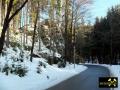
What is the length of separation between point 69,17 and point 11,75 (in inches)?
1907

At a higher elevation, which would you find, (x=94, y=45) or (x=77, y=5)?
(x=77, y=5)

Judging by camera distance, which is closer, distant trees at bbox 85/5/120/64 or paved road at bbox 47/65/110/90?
paved road at bbox 47/65/110/90

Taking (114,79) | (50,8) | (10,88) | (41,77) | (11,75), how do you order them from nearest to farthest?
1. (114,79)
2. (10,88)
3. (11,75)
4. (41,77)
5. (50,8)

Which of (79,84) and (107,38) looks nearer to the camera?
(79,84)

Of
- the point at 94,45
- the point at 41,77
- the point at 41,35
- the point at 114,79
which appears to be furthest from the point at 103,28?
the point at 114,79

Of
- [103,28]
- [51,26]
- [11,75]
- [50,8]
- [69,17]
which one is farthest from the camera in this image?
[103,28]

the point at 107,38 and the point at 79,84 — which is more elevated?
the point at 107,38

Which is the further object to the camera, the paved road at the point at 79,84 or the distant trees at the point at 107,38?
the distant trees at the point at 107,38

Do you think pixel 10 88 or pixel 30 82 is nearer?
pixel 10 88

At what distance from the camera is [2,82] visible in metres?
22.5

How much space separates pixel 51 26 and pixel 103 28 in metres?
44.2

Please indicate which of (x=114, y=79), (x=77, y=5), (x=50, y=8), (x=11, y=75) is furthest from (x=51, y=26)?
(x=114, y=79)

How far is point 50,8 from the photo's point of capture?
178ft

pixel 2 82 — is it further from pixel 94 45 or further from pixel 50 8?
pixel 94 45
